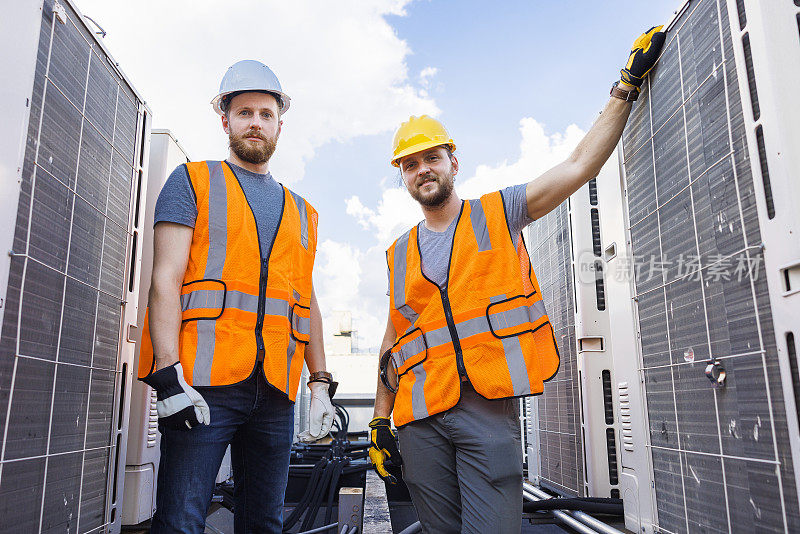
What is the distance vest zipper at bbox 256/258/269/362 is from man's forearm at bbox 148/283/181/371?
9.8 inches

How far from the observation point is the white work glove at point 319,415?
2.19 m

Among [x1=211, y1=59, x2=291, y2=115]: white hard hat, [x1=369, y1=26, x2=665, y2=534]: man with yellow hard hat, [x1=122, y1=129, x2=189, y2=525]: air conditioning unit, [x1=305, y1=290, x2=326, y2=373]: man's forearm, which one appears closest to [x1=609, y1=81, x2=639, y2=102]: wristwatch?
[x1=369, y1=26, x2=665, y2=534]: man with yellow hard hat

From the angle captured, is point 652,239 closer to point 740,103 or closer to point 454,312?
point 740,103

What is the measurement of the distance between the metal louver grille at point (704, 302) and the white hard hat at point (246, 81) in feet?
4.61

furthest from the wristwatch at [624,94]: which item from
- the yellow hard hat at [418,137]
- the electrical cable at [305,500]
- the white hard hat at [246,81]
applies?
the electrical cable at [305,500]

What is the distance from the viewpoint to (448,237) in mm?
2121

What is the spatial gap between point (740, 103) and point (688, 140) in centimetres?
25

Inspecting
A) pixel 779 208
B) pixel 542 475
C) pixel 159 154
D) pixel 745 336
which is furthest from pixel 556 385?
pixel 159 154

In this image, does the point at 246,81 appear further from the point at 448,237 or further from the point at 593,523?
the point at 593,523

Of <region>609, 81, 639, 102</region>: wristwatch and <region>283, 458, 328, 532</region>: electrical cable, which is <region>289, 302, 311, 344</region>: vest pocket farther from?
<region>283, 458, 328, 532</region>: electrical cable

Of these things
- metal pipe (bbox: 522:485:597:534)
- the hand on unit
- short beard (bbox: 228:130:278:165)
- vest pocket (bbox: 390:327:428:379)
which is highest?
short beard (bbox: 228:130:278:165)

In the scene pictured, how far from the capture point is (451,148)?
2316mm

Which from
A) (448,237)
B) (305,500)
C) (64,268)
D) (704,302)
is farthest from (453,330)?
(305,500)

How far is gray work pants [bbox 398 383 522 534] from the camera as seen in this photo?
1.74 meters
